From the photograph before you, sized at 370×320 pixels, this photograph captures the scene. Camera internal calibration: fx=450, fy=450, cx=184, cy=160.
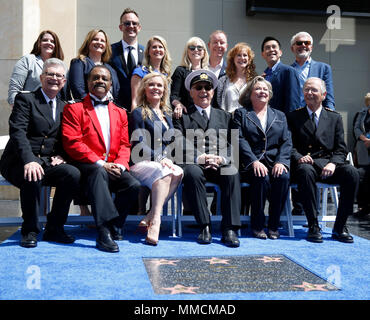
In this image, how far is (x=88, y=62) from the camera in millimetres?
5242

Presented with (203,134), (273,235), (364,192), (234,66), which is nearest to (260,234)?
(273,235)

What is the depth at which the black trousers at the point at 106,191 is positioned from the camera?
4.29 meters

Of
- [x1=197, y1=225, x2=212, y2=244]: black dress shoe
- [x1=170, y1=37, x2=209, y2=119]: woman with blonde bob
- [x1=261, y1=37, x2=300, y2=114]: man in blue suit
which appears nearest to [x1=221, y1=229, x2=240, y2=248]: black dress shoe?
[x1=197, y1=225, x2=212, y2=244]: black dress shoe

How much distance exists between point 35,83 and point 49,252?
2.24 meters

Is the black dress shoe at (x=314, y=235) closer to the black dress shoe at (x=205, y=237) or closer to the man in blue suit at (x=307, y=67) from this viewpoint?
the black dress shoe at (x=205, y=237)

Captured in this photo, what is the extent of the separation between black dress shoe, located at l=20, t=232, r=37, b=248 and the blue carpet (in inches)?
3.0

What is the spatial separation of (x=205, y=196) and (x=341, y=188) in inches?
59.6

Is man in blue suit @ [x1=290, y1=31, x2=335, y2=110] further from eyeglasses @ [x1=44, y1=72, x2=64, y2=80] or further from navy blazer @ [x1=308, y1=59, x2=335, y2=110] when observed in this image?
eyeglasses @ [x1=44, y1=72, x2=64, y2=80]

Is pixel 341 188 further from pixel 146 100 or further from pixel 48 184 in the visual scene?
pixel 48 184

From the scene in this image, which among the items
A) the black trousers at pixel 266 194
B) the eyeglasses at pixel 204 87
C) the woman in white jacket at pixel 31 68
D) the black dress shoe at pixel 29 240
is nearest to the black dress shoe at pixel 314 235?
the black trousers at pixel 266 194

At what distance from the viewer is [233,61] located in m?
5.63

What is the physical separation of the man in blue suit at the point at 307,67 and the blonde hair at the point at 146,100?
180 centimetres
